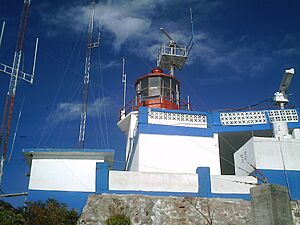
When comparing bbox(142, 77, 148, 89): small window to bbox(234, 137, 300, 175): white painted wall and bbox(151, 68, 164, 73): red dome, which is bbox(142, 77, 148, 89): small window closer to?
bbox(151, 68, 164, 73): red dome

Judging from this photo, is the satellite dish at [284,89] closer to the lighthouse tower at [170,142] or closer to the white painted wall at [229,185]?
the lighthouse tower at [170,142]

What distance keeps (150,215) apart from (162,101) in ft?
30.3

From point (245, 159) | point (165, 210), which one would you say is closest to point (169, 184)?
point (165, 210)

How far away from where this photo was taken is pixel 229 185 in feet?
51.8

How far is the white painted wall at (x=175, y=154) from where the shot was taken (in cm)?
1785

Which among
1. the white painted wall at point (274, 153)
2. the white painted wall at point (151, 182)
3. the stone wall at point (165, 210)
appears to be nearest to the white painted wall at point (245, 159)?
the white painted wall at point (274, 153)

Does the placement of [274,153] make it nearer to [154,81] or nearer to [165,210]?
[165,210]

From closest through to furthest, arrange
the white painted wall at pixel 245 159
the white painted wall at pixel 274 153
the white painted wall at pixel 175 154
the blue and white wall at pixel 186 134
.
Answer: the white painted wall at pixel 274 153
the white painted wall at pixel 245 159
the white painted wall at pixel 175 154
the blue and white wall at pixel 186 134

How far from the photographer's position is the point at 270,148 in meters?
16.6

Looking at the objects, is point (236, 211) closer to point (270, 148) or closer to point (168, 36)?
point (270, 148)

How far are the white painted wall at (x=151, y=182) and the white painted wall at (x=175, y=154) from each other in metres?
2.15

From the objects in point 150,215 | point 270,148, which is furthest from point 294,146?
point 150,215

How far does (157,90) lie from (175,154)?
590 cm

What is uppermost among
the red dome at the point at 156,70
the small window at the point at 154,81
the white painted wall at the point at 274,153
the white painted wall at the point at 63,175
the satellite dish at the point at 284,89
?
the red dome at the point at 156,70
